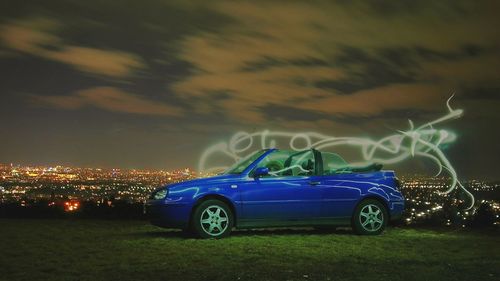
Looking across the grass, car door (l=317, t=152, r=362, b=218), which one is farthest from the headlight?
car door (l=317, t=152, r=362, b=218)

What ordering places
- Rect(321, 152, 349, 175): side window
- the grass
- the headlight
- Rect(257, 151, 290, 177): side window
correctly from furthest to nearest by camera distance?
Rect(321, 152, 349, 175): side window
Rect(257, 151, 290, 177): side window
the headlight
the grass

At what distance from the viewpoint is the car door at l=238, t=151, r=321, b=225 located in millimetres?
11109

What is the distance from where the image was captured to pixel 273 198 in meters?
11.2

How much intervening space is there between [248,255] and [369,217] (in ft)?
13.0

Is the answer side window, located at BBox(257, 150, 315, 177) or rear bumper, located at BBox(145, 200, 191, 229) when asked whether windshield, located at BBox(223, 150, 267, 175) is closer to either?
side window, located at BBox(257, 150, 315, 177)

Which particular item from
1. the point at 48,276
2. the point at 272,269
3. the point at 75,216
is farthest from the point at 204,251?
the point at 75,216

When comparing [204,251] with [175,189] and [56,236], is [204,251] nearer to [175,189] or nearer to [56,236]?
[175,189]

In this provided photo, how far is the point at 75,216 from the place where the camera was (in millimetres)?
17062

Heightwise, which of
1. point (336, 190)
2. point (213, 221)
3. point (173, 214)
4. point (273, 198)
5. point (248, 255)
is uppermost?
point (336, 190)

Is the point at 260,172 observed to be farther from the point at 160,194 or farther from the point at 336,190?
the point at 160,194

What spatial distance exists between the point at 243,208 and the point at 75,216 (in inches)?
304

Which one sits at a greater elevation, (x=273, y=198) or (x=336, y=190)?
(x=336, y=190)

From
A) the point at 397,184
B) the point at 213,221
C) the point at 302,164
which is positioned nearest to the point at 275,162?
the point at 302,164

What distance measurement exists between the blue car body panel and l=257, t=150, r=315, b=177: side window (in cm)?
14
